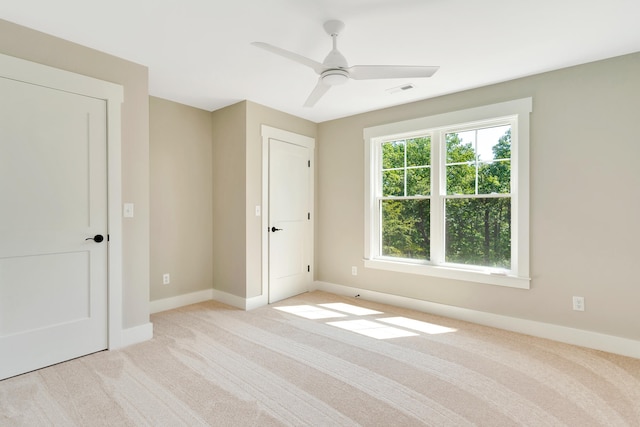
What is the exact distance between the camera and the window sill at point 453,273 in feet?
10.2

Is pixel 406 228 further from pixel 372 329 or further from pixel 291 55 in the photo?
pixel 291 55

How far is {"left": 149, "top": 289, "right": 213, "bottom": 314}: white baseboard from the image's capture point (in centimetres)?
366

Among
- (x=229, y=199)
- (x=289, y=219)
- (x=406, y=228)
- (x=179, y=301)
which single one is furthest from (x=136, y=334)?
(x=406, y=228)

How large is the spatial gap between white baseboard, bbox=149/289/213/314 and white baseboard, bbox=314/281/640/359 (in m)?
2.06

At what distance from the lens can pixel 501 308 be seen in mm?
3213

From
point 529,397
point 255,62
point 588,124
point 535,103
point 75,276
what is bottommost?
point 529,397

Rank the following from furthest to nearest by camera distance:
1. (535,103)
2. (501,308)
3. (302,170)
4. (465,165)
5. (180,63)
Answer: (302,170), (465,165), (501,308), (535,103), (180,63)

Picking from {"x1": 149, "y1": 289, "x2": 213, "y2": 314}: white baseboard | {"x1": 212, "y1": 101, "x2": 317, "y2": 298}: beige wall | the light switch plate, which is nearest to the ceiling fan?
{"x1": 212, "y1": 101, "x2": 317, "y2": 298}: beige wall

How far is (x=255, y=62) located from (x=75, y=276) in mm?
2318

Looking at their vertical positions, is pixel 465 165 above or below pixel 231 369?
above

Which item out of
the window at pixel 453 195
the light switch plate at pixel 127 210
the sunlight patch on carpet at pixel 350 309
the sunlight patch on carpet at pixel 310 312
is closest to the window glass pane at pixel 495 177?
the window at pixel 453 195

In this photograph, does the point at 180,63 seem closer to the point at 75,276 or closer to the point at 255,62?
the point at 255,62

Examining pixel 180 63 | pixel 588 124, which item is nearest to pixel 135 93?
pixel 180 63

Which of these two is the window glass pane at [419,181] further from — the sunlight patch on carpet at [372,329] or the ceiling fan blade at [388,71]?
the ceiling fan blade at [388,71]
